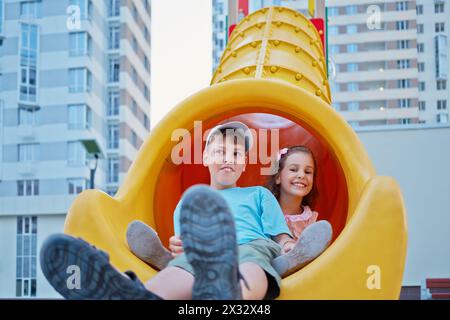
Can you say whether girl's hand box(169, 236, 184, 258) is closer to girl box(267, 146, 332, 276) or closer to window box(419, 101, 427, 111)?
girl box(267, 146, 332, 276)

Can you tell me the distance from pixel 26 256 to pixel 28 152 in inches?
66.5

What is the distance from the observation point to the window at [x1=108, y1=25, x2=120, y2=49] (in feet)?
39.9

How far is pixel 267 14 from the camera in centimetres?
266

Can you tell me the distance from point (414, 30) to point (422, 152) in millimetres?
16402

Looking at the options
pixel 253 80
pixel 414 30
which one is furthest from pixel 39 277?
pixel 414 30

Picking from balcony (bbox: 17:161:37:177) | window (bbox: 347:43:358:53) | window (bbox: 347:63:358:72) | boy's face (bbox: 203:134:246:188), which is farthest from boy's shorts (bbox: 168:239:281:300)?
window (bbox: 347:43:358:53)

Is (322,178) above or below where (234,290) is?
above

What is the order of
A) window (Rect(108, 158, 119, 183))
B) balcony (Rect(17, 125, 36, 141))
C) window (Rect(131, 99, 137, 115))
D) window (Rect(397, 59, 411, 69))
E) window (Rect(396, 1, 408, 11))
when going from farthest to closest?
1. window (Rect(396, 1, 408, 11))
2. window (Rect(397, 59, 411, 69))
3. window (Rect(131, 99, 137, 115))
4. window (Rect(108, 158, 119, 183))
5. balcony (Rect(17, 125, 36, 141))

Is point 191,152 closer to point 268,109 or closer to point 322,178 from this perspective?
point 268,109

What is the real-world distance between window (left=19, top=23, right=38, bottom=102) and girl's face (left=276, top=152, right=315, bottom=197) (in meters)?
9.88

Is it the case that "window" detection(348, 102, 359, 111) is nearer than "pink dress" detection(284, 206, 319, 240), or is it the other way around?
"pink dress" detection(284, 206, 319, 240)

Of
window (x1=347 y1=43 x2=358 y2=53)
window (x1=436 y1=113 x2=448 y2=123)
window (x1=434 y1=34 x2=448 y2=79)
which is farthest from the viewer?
window (x1=347 y1=43 x2=358 y2=53)

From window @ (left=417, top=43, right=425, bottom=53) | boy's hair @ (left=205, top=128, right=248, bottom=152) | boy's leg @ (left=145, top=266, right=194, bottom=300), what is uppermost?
window @ (left=417, top=43, right=425, bottom=53)

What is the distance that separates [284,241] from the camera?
1620 mm
